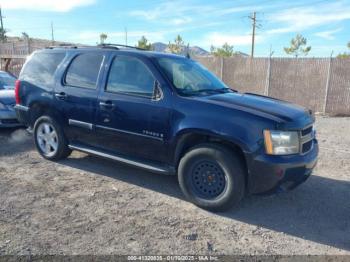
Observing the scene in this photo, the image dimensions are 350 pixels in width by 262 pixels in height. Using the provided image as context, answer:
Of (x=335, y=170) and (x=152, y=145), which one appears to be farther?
(x=335, y=170)

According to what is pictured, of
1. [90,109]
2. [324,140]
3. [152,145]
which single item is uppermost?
[90,109]

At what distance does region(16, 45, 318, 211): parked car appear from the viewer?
3.75 metres

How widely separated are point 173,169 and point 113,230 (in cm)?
114

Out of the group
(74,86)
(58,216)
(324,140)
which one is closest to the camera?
(58,216)

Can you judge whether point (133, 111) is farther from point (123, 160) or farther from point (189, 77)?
point (189, 77)

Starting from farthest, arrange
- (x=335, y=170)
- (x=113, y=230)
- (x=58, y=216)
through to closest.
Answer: (x=335, y=170), (x=58, y=216), (x=113, y=230)

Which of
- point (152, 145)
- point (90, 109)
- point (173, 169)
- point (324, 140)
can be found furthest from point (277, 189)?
point (324, 140)

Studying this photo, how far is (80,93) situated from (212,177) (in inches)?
92.0

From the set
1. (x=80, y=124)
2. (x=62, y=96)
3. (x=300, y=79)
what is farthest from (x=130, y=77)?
(x=300, y=79)

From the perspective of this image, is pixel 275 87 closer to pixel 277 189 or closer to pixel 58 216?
pixel 277 189

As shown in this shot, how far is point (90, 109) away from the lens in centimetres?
488

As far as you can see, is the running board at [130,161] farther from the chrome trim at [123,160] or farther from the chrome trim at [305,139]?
the chrome trim at [305,139]

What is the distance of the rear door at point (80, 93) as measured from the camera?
491cm

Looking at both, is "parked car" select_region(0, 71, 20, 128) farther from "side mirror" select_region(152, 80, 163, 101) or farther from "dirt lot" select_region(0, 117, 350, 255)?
"side mirror" select_region(152, 80, 163, 101)
